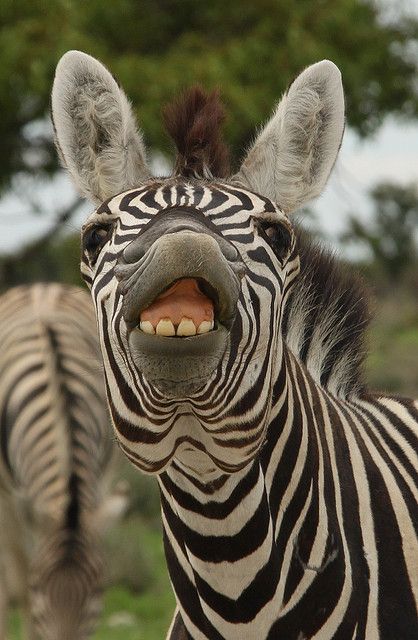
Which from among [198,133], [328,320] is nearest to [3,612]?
[328,320]

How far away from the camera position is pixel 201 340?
2.60 metres

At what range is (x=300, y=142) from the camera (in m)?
3.54

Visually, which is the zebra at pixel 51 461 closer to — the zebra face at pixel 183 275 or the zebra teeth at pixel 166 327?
the zebra face at pixel 183 275

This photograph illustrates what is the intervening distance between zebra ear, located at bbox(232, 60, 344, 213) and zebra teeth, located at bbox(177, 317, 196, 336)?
956 millimetres

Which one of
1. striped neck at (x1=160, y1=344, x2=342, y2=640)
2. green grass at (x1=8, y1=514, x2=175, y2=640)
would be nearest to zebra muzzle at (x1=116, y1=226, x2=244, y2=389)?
striped neck at (x1=160, y1=344, x2=342, y2=640)

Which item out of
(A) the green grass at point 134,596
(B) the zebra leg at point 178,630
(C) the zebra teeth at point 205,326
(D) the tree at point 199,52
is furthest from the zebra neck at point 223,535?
(D) the tree at point 199,52

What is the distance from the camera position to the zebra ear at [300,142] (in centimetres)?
346

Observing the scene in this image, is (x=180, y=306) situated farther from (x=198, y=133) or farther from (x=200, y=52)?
(x=200, y=52)

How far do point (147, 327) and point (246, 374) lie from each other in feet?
1.10

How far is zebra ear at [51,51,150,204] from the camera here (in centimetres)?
351

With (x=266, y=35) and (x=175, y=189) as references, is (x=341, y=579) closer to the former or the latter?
(x=175, y=189)

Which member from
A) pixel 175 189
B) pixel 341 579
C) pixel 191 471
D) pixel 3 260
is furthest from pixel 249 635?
pixel 3 260

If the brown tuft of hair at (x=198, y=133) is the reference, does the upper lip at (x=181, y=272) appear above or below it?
below

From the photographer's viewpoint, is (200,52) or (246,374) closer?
(246,374)
